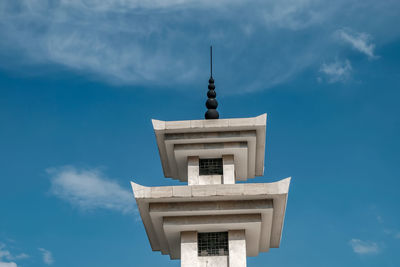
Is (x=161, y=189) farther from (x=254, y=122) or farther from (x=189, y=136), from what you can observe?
(x=254, y=122)

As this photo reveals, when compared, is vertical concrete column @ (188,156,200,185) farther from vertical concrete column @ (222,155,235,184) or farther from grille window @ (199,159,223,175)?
vertical concrete column @ (222,155,235,184)

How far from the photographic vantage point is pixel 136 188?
88.9 feet

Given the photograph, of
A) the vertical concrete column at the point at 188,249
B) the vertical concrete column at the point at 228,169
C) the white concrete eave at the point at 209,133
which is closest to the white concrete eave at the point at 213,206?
the vertical concrete column at the point at 188,249

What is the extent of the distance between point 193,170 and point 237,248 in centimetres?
561

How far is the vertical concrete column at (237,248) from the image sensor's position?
91.0 ft

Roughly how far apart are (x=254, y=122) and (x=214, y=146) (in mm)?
2595

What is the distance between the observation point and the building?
27172mm

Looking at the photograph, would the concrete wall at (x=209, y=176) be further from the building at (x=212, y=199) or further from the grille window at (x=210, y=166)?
the grille window at (x=210, y=166)

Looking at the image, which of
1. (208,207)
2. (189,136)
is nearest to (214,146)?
(189,136)

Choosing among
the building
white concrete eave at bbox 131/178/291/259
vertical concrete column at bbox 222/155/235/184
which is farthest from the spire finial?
white concrete eave at bbox 131/178/291/259

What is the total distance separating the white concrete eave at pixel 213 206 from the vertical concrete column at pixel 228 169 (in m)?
3.60

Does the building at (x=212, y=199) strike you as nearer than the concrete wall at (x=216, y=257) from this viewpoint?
Yes

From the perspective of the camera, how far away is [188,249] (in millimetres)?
28203

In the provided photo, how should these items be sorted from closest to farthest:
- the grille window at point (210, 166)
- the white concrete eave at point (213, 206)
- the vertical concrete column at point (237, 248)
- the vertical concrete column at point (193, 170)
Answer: the white concrete eave at point (213, 206), the vertical concrete column at point (237, 248), the vertical concrete column at point (193, 170), the grille window at point (210, 166)
